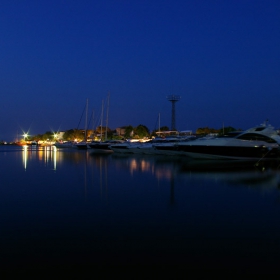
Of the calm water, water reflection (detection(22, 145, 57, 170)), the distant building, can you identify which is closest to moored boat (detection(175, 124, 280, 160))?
water reflection (detection(22, 145, 57, 170))

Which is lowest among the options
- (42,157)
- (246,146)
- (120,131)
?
(42,157)

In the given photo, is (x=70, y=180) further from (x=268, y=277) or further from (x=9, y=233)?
(x=268, y=277)

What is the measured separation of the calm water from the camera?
605 centimetres

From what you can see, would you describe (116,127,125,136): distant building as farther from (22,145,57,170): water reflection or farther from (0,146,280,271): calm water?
(0,146,280,271): calm water

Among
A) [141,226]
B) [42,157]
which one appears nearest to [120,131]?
[42,157]

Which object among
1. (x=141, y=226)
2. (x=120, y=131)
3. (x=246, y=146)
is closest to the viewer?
(x=141, y=226)

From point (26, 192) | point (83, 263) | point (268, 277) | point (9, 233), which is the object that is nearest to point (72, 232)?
point (9, 233)

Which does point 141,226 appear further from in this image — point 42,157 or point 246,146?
point 42,157

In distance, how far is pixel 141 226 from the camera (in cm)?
816

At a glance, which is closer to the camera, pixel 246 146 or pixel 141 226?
pixel 141 226

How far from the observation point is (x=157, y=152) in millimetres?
43250

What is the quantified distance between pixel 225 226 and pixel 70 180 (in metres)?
10.7

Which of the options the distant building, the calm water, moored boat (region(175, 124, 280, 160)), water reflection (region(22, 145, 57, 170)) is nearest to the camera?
the calm water

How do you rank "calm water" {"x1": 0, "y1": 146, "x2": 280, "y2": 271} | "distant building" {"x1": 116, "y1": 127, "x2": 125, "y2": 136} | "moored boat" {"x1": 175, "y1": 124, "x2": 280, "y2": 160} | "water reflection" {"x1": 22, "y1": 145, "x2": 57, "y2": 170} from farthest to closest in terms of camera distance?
1. "distant building" {"x1": 116, "y1": 127, "x2": 125, "y2": 136}
2. "water reflection" {"x1": 22, "y1": 145, "x2": 57, "y2": 170}
3. "moored boat" {"x1": 175, "y1": 124, "x2": 280, "y2": 160}
4. "calm water" {"x1": 0, "y1": 146, "x2": 280, "y2": 271}
